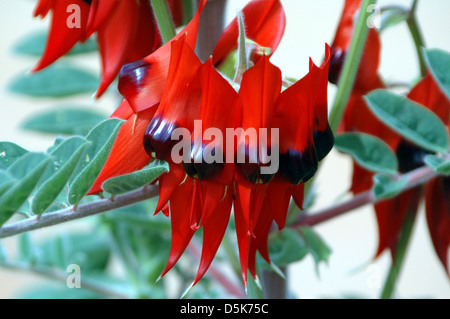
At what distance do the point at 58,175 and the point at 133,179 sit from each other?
0.06 m

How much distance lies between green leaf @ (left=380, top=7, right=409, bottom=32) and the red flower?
9.7 inches

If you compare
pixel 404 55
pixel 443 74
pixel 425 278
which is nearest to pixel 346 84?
pixel 443 74

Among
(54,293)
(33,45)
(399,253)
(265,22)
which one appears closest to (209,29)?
(265,22)

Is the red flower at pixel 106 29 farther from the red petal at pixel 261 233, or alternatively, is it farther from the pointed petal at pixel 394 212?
the pointed petal at pixel 394 212

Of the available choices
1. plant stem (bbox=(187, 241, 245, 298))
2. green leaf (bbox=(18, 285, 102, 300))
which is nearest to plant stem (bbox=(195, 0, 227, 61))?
plant stem (bbox=(187, 241, 245, 298))

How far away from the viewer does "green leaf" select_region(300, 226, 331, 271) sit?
76 cm

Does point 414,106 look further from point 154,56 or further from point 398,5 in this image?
point 154,56

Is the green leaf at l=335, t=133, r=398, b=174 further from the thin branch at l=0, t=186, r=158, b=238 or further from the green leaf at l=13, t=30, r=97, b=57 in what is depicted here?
the green leaf at l=13, t=30, r=97, b=57

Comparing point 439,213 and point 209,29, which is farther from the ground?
point 209,29

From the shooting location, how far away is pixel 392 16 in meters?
0.75

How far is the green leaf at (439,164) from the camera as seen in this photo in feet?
2.13

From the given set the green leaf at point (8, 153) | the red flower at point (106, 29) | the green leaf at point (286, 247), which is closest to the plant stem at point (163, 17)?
the red flower at point (106, 29)

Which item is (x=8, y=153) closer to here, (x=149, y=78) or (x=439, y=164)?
(x=149, y=78)

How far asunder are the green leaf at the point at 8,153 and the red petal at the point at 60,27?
12 cm
